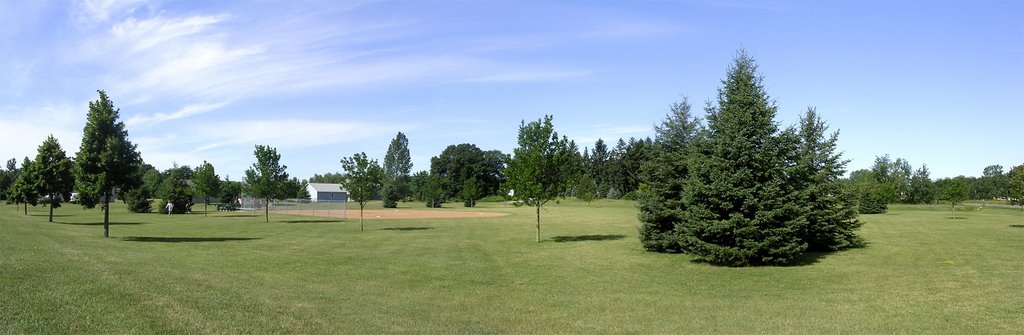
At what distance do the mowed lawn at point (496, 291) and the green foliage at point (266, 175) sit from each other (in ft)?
84.1

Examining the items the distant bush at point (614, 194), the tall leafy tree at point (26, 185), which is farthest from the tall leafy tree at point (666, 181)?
the distant bush at point (614, 194)

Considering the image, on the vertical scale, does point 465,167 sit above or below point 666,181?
above

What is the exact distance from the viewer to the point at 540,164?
29.2m

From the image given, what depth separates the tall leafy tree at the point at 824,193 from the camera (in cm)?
2266

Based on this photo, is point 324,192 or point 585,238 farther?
point 324,192

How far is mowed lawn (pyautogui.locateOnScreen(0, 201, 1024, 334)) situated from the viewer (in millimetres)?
9930

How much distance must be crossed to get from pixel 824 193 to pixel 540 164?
12.2 metres

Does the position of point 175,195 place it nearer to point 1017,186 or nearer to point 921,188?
point 1017,186

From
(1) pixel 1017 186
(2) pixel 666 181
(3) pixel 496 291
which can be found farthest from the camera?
(1) pixel 1017 186

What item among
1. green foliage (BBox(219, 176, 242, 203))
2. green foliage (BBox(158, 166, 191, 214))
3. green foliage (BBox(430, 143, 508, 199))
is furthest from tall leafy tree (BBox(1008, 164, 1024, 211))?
green foliage (BBox(430, 143, 508, 199))

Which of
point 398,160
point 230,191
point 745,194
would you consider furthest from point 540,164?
point 398,160

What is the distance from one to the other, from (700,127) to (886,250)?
8.14m

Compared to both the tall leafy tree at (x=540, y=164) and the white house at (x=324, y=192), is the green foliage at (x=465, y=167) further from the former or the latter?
the tall leafy tree at (x=540, y=164)

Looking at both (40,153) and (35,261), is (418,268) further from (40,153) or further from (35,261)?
(40,153)
